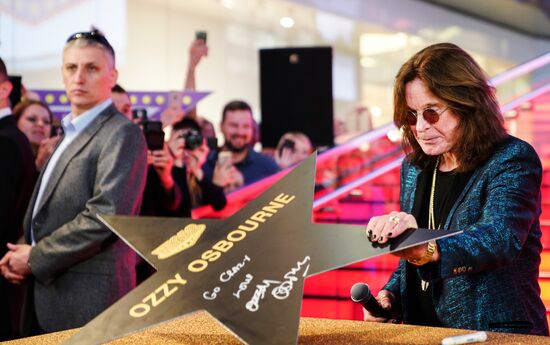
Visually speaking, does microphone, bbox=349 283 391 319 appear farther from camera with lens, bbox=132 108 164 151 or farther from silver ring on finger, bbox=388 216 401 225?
camera with lens, bbox=132 108 164 151

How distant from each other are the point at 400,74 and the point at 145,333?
0.96 meters

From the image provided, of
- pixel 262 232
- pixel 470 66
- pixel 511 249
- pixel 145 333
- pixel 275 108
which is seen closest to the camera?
pixel 262 232

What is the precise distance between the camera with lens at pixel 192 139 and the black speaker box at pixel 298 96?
1.27 feet

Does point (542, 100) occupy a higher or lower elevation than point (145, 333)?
higher

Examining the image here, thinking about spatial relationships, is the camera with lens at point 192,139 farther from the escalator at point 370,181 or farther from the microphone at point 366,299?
the microphone at point 366,299

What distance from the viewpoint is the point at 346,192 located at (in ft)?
17.0

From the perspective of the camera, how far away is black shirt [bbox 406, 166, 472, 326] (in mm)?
2043

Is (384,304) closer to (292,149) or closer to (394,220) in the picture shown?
(394,220)

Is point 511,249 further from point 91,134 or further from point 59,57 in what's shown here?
point 59,57

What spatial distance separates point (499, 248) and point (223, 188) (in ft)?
10.7

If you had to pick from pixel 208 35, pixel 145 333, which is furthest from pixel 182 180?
pixel 145 333

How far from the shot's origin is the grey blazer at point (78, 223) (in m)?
2.92

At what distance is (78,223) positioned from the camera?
9.51ft

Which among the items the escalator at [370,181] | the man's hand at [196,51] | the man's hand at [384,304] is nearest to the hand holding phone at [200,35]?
the man's hand at [196,51]
